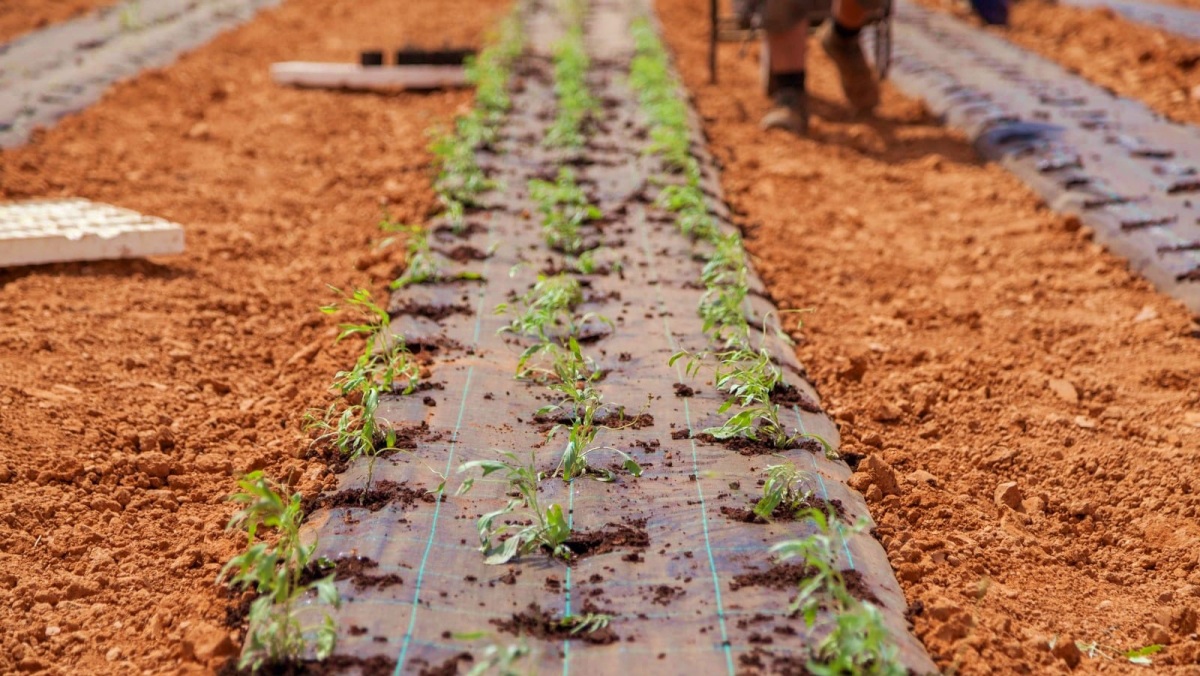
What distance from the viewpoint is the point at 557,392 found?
3570mm

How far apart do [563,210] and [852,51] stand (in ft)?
9.99

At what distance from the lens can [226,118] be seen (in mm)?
7145

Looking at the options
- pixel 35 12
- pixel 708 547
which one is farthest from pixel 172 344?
pixel 35 12

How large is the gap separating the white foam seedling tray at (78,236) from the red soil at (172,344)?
8cm

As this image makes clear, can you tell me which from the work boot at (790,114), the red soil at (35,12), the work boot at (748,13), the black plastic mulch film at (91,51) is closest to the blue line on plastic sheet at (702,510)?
the work boot at (790,114)

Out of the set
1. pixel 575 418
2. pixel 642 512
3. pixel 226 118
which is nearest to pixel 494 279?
pixel 575 418

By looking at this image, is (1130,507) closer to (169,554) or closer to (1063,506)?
(1063,506)

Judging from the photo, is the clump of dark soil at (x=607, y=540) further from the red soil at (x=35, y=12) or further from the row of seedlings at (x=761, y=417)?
the red soil at (x=35, y=12)

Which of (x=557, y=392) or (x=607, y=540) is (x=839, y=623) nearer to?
(x=607, y=540)

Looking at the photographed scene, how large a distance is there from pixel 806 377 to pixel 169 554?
2.19 m

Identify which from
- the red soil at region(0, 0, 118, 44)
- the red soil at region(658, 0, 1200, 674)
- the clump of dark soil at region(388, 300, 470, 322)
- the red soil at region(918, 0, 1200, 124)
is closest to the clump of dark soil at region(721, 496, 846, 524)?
the red soil at region(658, 0, 1200, 674)

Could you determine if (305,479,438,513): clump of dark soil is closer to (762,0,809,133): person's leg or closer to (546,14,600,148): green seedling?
(546,14,600,148): green seedling

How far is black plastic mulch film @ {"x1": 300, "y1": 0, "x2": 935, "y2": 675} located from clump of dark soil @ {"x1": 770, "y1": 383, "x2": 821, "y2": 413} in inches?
1.7

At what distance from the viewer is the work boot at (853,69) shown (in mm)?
7309
